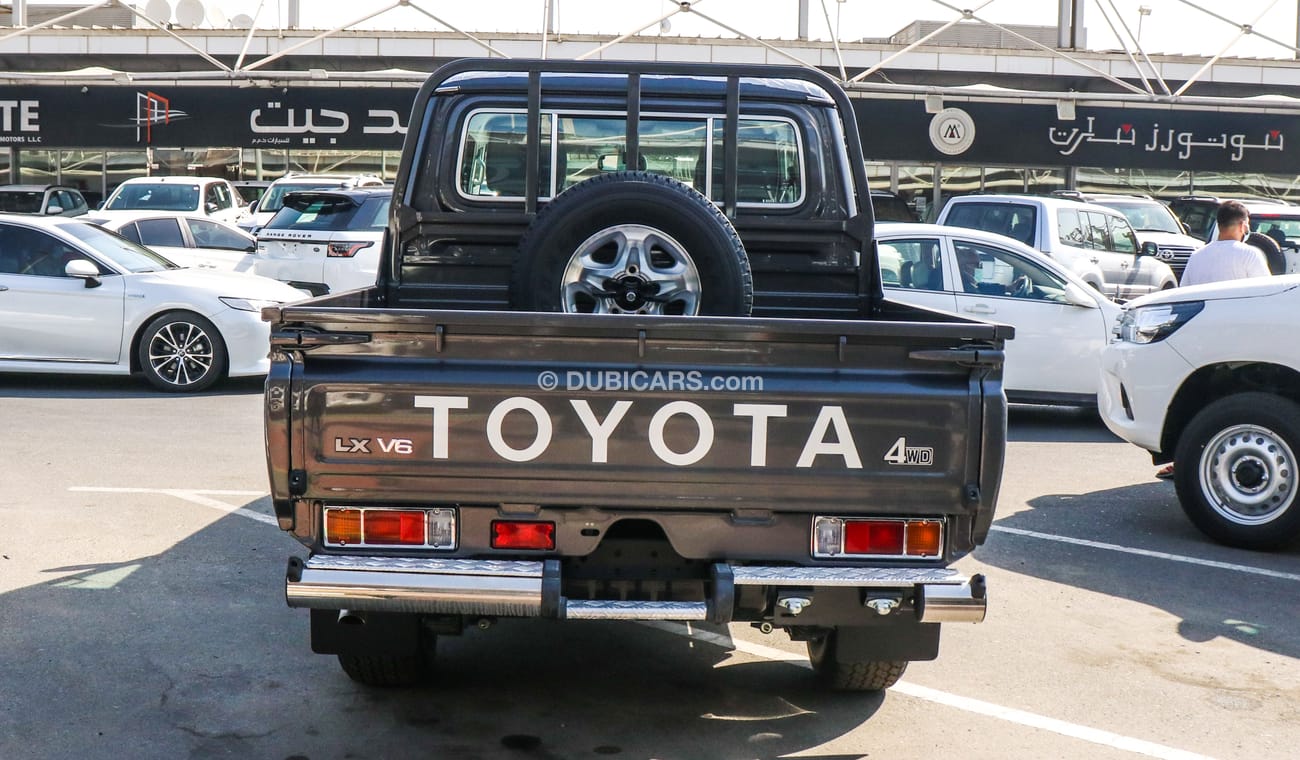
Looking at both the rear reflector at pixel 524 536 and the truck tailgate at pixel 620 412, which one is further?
the rear reflector at pixel 524 536

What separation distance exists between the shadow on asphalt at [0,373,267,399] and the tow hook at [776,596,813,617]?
337 inches

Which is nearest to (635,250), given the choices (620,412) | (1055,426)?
(620,412)

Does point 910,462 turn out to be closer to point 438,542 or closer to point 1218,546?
point 438,542

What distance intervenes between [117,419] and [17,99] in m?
17.8

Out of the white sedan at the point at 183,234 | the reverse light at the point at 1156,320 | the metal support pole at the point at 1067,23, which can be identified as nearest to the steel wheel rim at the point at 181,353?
the white sedan at the point at 183,234

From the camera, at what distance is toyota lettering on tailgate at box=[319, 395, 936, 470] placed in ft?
13.5

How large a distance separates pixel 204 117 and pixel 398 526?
23156 mm

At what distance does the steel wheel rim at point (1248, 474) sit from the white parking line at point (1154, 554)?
0.38 m

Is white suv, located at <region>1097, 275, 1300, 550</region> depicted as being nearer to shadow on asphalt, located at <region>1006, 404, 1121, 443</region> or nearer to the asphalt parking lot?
the asphalt parking lot

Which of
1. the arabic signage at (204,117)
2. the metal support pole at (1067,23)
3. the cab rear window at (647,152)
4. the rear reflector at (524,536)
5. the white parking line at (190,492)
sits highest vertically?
the metal support pole at (1067,23)

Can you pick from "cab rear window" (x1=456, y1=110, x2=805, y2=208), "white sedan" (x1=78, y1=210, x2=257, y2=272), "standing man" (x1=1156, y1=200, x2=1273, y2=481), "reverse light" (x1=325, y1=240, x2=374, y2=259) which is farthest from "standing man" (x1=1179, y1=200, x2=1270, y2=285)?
"white sedan" (x1=78, y1=210, x2=257, y2=272)

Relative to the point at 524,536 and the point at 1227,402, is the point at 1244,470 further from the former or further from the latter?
the point at 524,536

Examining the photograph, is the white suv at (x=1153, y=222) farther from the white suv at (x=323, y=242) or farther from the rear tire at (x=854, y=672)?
the rear tire at (x=854, y=672)

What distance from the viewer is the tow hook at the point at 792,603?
4.17 m
